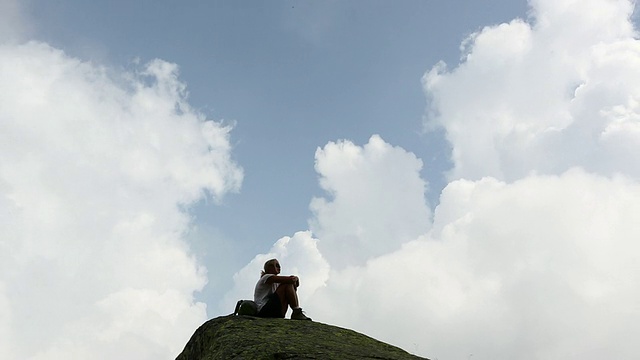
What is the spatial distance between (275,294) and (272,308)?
0.33 m

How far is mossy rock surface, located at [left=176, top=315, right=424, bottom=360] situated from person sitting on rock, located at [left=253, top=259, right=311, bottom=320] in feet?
1.54

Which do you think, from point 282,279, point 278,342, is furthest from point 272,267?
point 278,342

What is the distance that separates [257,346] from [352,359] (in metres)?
1.81

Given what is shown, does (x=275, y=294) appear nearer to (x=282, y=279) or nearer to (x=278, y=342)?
(x=282, y=279)

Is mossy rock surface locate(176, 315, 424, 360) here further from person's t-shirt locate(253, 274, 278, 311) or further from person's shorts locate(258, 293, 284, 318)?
person's t-shirt locate(253, 274, 278, 311)

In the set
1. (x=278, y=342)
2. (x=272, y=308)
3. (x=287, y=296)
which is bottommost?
(x=278, y=342)

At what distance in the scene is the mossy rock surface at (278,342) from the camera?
34.2 ft

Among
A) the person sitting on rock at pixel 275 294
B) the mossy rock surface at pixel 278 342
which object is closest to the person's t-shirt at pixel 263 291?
the person sitting on rock at pixel 275 294

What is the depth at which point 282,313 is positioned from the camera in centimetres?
1338

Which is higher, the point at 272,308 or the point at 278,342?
the point at 272,308

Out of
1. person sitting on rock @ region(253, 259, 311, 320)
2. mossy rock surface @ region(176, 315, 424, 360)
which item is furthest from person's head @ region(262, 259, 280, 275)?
mossy rock surface @ region(176, 315, 424, 360)

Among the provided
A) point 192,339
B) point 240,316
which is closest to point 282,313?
point 240,316

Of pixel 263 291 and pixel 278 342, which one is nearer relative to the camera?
pixel 278 342

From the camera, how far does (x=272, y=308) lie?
1327 cm
